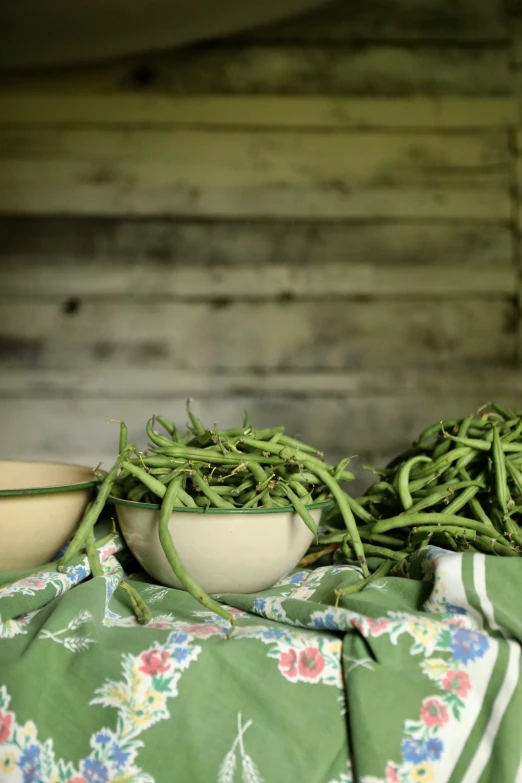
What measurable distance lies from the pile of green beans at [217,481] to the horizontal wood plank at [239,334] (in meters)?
1.20

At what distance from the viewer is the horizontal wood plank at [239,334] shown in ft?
7.02

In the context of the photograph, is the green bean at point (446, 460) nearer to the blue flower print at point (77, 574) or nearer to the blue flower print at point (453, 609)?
the blue flower print at point (453, 609)

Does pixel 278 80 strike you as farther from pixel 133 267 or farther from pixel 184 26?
pixel 133 267

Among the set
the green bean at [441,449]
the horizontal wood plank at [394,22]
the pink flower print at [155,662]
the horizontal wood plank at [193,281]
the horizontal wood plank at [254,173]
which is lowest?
the pink flower print at [155,662]

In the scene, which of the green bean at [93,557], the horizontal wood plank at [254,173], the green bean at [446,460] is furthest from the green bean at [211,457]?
the horizontal wood plank at [254,173]

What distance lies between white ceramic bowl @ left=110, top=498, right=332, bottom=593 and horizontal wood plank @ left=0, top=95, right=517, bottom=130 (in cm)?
156

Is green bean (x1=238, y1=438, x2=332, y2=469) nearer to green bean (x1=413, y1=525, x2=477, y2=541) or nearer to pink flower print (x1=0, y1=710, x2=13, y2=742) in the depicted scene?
green bean (x1=413, y1=525, x2=477, y2=541)

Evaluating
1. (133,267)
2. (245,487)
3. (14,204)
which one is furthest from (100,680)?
Answer: (14,204)

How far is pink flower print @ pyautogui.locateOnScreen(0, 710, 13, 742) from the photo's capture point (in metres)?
0.67

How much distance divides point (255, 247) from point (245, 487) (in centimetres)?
138

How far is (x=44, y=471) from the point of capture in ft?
3.72

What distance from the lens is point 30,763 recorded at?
0.66 m

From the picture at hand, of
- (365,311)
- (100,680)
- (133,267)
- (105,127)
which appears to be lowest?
(100,680)

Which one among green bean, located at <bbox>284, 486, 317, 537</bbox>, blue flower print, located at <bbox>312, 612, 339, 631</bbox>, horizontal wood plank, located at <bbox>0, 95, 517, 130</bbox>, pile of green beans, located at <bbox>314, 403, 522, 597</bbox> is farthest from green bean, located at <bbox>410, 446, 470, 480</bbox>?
Result: horizontal wood plank, located at <bbox>0, 95, 517, 130</bbox>
